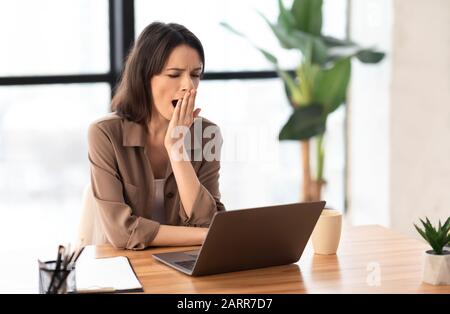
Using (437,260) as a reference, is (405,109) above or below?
above

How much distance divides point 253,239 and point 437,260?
43 cm

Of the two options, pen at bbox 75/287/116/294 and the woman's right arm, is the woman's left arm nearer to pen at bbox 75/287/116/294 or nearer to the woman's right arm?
the woman's right arm

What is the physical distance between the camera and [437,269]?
6.02 feet

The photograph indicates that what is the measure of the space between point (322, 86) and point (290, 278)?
2.16 metres

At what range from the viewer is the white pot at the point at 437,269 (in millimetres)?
1835

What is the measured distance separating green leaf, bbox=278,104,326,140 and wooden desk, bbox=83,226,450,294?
1676mm

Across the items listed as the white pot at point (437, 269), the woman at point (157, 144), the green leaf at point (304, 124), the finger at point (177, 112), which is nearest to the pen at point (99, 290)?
the woman at point (157, 144)

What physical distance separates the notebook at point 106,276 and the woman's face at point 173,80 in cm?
60

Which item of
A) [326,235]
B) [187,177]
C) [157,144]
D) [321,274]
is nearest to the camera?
[321,274]

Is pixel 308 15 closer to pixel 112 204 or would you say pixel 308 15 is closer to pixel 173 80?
pixel 173 80

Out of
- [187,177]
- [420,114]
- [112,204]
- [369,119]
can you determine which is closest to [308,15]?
[369,119]

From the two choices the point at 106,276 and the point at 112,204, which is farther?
the point at 112,204

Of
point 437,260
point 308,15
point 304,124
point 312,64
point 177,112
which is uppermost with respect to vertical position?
point 308,15

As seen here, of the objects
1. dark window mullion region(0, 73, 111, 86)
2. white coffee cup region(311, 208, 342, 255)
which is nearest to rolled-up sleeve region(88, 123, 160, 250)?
white coffee cup region(311, 208, 342, 255)
